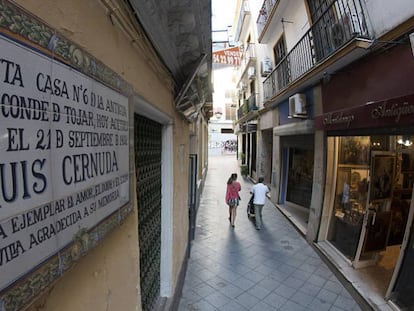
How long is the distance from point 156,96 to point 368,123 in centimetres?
359

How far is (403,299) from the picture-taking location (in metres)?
4.06

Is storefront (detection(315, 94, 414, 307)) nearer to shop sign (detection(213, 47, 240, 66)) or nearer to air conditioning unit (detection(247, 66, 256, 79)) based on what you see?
shop sign (detection(213, 47, 240, 66))

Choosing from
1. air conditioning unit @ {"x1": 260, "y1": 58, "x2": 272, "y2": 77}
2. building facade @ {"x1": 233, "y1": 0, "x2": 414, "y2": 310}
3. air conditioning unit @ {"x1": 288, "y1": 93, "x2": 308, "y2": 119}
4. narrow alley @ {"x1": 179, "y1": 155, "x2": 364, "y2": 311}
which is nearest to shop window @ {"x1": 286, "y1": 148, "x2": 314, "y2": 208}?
building facade @ {"x1": 233, "y1": 0, "x2": 414, "y2": 310}

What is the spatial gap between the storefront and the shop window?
2827 mm

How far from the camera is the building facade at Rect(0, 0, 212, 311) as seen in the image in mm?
867

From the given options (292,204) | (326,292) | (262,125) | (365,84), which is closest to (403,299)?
(326,292)

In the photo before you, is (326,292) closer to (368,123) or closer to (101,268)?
(368,123)

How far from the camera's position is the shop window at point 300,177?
9656 mm

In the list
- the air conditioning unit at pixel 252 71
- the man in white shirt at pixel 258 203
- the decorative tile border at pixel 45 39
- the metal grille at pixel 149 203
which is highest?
the air conditioning unit at pixel 252 71

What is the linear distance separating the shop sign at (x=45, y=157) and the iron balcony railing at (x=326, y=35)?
5184 millimetres

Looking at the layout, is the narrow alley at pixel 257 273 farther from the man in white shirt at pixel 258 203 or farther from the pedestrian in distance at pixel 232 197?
the pedestrian in distance at pixel 232 197

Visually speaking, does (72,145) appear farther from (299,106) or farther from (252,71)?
(252,71)

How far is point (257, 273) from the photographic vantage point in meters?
5.69

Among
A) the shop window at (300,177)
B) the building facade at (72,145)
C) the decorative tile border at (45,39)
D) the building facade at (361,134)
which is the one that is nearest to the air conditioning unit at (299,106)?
the building facade at (361,134)
